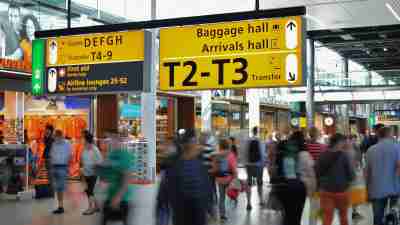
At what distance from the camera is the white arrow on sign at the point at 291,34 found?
8461 millimetres

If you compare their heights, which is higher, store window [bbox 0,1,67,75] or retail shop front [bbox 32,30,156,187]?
store window [bbox 0,1,67,75]

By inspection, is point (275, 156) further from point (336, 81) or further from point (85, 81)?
point (336, 81)

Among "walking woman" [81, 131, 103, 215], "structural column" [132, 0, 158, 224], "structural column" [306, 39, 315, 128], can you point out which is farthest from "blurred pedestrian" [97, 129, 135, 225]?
"structural column" [306, 39, 315, 128]

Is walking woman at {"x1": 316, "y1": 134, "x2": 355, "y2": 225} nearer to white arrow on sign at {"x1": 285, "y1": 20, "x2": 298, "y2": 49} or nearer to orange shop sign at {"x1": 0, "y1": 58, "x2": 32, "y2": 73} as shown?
white arrow on sign at {"x1": 285, "y1": 20, "x2": 298, "y2": 49}

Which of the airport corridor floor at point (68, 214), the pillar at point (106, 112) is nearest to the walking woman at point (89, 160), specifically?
the airport corridor floor at point (68, 214)

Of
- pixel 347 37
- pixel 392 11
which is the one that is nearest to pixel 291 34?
pixel 392 11

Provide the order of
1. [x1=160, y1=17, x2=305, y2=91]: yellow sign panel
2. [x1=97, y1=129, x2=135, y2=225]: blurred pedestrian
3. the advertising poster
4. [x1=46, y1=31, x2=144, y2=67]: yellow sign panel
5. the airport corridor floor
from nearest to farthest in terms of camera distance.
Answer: [x1=97, y1=129, x2=135, y2=225]: blurred pedestrian, [x1=160, y1=17, x2=305, y2=91]: yellow sign panel, [x1=46, y1=31, x2=144, y2=67]: yellow sign panel, the airport corridor floor, the advertising poster

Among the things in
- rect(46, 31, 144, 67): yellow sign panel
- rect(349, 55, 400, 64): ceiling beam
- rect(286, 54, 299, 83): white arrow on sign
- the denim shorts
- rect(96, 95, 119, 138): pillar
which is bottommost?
the denim shorts

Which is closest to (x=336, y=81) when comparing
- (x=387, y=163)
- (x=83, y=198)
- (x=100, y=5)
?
(x=100, y=5)

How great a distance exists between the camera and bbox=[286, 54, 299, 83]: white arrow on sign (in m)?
8.68

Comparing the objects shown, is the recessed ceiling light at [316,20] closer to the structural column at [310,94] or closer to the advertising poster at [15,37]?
the structural column at [310,94]

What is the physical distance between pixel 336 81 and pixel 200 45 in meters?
29.7

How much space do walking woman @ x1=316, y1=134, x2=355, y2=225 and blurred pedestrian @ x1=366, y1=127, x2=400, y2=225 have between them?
55 cm

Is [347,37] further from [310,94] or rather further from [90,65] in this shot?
[90,65]
